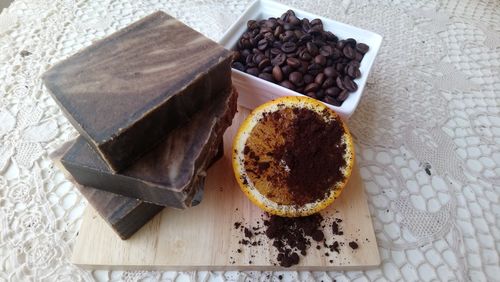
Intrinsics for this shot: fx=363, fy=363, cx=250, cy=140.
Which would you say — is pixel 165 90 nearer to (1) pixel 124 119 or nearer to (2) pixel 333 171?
(1) pixel 124 119

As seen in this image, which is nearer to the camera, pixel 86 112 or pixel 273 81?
pixel 86 112

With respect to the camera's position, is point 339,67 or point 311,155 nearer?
point 311,155

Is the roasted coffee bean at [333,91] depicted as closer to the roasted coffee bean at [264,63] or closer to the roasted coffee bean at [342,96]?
the roasted coffee bean at [342,96]

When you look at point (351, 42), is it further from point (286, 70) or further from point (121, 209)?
point (121, 209)

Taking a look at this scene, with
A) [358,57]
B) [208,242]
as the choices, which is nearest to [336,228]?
[208,242]

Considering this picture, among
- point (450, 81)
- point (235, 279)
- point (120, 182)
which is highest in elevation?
point (120, 182)

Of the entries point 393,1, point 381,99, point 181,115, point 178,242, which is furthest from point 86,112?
point 393,1

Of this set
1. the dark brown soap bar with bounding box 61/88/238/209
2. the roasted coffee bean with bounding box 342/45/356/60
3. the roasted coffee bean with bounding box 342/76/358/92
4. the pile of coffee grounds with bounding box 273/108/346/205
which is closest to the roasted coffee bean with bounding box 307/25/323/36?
the roasted coffee bean with bounding box 342/45/356/60

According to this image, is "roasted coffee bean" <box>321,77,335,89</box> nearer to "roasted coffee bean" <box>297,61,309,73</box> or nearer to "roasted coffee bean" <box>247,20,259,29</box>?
"roasted coffee bean" <box>297,61,309,73</box>
